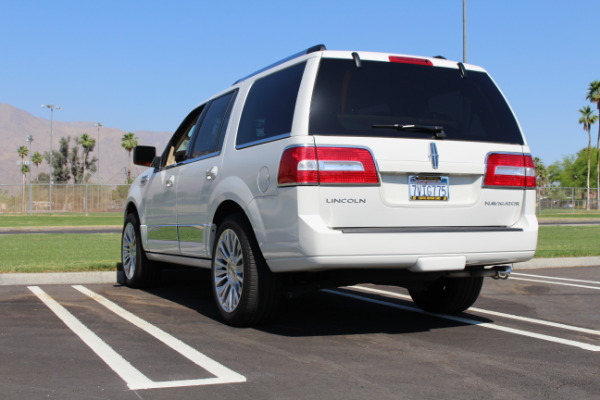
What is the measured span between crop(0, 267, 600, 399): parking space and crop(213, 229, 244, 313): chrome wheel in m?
0.26

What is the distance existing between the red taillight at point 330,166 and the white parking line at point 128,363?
1.37 metres

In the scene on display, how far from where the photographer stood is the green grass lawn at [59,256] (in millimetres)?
9219

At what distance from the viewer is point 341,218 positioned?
485 centimetres

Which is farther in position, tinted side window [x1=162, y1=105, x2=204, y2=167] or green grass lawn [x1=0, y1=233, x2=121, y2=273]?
green grass lawn [x1=0, y1=233, x2=121, y2=273]

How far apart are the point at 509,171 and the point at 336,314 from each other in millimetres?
2141

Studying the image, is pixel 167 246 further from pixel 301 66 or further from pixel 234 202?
pixel 301 66

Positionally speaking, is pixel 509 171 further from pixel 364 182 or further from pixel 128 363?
pixel 128 363

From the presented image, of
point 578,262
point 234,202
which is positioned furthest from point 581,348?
point 578,262

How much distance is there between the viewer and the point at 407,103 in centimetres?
536

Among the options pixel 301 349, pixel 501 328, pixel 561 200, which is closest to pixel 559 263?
pixel 501 328

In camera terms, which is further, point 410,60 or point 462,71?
point 462,71

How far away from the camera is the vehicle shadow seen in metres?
5.70

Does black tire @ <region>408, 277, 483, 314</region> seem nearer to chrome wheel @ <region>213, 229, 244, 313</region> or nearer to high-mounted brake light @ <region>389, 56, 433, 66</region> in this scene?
chrome wheel @ <region>213, 229, 244, 313</region>

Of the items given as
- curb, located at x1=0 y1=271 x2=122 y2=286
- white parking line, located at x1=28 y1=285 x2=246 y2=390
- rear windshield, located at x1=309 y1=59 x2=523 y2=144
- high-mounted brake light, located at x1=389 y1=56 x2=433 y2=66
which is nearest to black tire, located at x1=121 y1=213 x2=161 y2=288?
curb, located at x1=0 y1=271 x2=122 y2=286
